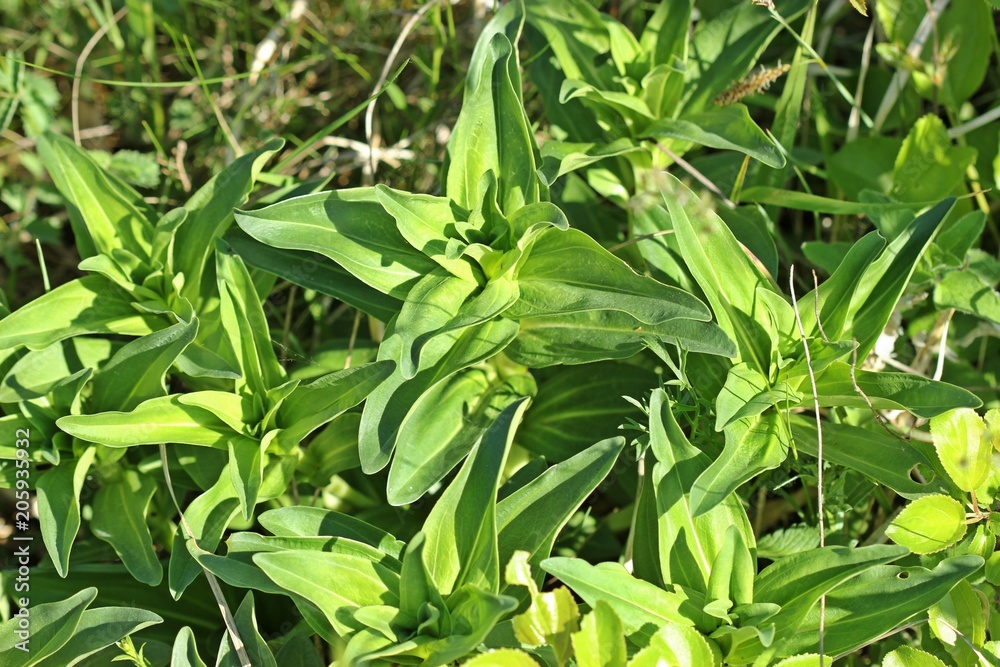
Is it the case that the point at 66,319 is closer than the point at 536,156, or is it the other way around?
Result: the point at 536,156

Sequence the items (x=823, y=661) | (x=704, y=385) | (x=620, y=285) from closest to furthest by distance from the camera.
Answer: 1. (x=823, y=661)
2. (x=620, y=285)
3. (x=704, y=385)

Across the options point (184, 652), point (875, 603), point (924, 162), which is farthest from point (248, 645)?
point (924, 162)

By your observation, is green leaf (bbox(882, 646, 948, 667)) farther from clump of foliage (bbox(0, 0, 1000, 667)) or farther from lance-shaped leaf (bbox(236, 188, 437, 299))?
lance-shaped leaf (bbox(236, 188, 437, 299))

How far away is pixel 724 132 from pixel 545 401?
32.3 inches

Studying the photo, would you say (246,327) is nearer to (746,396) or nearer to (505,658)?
(505,658)

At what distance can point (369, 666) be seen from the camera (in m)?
1.67

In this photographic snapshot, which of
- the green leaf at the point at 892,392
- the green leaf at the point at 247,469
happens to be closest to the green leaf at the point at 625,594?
the green leaf at the point at 892,392

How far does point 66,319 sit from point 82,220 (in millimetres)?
310

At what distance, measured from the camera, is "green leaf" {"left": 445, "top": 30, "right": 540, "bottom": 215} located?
1.87 metres

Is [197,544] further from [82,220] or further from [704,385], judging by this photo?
[704,385]

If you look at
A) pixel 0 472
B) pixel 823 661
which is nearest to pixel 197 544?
pixel 0 472

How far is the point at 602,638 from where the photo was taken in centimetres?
135

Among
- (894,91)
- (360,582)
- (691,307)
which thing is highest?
(894,91)

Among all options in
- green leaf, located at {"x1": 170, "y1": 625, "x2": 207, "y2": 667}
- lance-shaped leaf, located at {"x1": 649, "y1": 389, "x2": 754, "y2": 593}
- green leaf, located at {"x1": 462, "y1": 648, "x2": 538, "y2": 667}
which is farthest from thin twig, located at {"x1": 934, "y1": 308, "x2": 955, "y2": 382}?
green leaf, located at {"x1": 170, "y1": 625, "x2": 207, "y2": 667}
